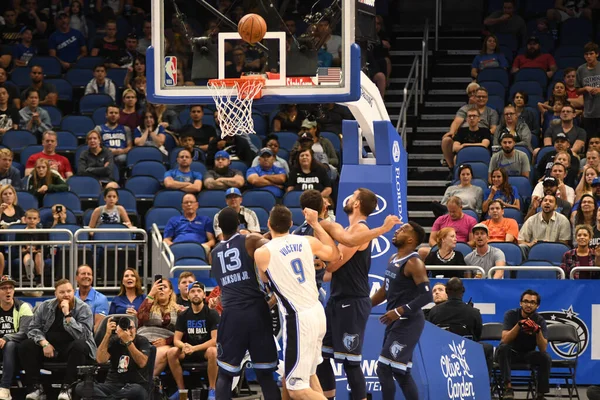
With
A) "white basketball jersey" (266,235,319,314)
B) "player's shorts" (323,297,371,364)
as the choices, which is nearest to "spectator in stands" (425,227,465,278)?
"player's shorts" (323,297,371,364)

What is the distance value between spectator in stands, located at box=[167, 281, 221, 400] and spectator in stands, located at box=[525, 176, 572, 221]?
200 inches

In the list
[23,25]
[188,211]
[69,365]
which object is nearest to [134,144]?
[188,211]

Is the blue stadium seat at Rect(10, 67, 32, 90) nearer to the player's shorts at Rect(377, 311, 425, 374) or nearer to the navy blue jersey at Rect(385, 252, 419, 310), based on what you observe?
the navy blue jersey at Rect(385, 252, 419, 310)

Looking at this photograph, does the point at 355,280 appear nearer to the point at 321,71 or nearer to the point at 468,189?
the point at 321,71

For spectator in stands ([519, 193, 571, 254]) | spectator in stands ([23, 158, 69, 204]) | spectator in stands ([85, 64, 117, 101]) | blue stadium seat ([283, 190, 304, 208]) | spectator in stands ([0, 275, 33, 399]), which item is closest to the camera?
spectator in stands ([0, 275, 33, 399])

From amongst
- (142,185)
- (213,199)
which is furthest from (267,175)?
(142,185)

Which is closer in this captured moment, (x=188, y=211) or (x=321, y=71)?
(x=321, y=71)

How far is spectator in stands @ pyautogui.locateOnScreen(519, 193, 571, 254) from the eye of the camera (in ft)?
53.6

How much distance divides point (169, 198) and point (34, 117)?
353 cm

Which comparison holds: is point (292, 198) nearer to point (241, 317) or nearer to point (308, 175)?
point (308, 175)

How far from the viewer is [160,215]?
1783 centimetres

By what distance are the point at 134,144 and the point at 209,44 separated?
7163 millimetres

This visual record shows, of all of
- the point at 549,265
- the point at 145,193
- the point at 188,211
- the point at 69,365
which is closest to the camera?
the point at 69,365

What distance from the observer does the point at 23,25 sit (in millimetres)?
23328
